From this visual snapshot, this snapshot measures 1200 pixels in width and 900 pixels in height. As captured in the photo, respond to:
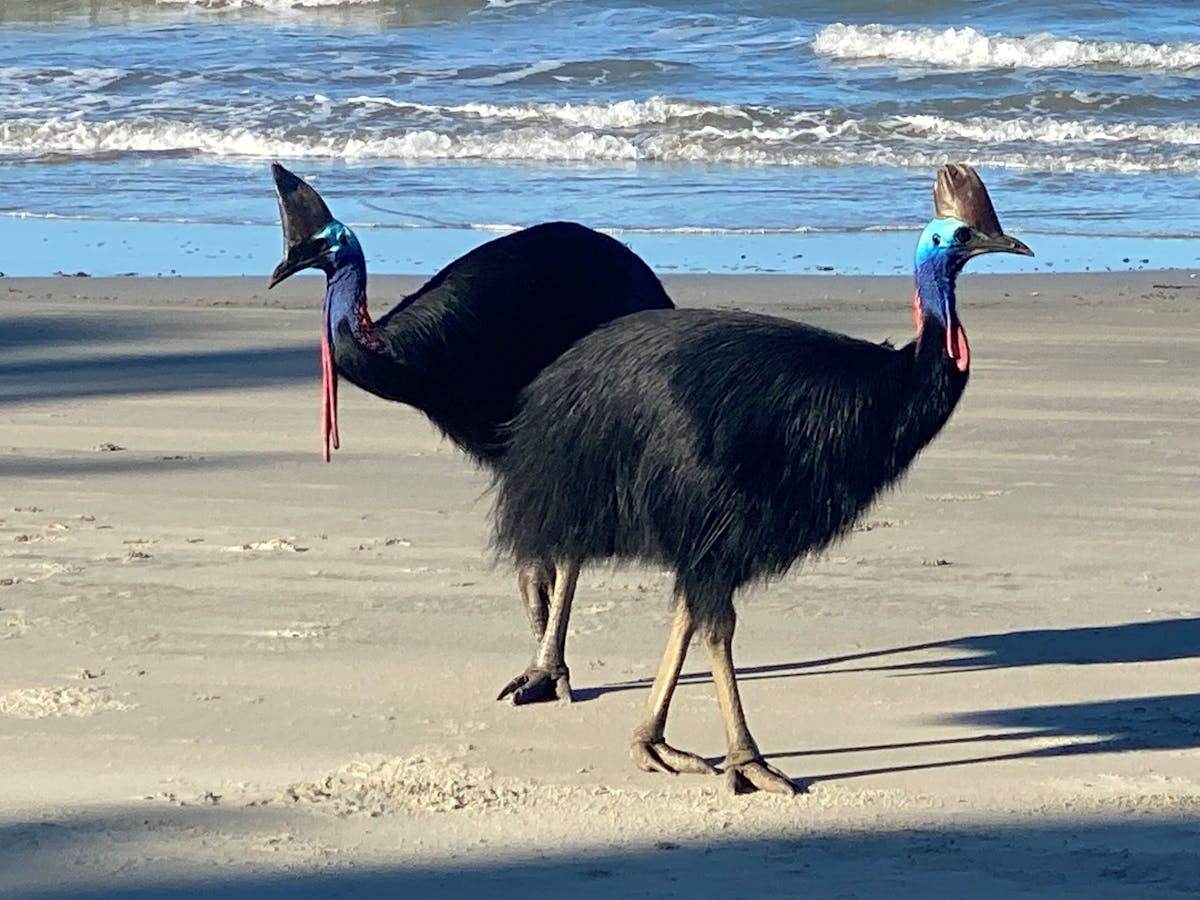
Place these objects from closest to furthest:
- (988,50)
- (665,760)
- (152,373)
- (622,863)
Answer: (622,863)
(665,760)
(152,373)
(988,50)

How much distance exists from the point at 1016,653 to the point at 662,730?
123cm

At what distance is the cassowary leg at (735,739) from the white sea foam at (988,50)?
17.3 meters

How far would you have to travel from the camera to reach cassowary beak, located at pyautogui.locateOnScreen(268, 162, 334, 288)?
4953 mm

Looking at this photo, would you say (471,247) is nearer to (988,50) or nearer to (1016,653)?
(1016,653)

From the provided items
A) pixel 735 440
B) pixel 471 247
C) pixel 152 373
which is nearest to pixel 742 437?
pixel 735 440

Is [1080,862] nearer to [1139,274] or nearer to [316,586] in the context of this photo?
[316,586]

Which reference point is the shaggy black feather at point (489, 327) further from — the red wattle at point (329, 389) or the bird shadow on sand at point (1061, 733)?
the bird shadow on sand at point (1061, 733)

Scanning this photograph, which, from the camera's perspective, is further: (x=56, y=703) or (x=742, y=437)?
(x=56, y=703)

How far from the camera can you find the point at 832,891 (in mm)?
3977

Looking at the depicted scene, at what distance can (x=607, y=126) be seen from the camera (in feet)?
59.6

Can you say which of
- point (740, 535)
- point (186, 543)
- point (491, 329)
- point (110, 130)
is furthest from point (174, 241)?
point (740, 535)

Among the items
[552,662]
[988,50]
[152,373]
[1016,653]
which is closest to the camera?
[552,662]

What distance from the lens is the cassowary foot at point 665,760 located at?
4.76 metres

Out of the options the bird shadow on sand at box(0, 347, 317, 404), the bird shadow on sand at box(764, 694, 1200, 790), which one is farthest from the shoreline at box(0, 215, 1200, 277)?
the bird shadow on sand at box(764, 694, 1200, 790)
